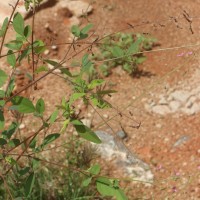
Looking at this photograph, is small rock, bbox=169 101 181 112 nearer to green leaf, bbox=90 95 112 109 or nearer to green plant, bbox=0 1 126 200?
green plant, bbox=0 1 126 200

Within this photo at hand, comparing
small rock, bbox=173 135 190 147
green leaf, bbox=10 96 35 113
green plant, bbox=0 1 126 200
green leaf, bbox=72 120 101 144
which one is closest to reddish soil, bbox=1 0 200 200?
small rock, bbox=173 135 190 147

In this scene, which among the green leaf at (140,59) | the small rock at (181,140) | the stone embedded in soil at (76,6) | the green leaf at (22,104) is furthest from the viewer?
the stone embedded in soil at (76,6)

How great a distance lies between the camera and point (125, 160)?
12.3 ft

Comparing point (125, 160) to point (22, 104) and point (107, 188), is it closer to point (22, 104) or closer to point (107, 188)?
point (107, 188)

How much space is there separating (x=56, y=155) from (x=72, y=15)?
228 centimetres

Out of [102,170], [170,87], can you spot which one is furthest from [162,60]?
[102,170]

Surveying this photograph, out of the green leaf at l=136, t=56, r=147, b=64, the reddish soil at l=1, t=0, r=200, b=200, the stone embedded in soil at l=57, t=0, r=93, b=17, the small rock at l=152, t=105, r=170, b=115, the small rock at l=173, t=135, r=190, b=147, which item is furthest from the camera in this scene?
the stone embedded in soil at l=57, t=0, r=93, b=17

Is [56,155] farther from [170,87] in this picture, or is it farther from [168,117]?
[170,87]

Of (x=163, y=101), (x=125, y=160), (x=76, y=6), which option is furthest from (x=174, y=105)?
(x=76, y=6)

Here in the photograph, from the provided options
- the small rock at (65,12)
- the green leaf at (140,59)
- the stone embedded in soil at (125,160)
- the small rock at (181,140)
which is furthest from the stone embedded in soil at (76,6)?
the small rock at (181,140)

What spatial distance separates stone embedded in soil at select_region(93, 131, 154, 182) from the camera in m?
A: 3.62

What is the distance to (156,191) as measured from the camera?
352cm

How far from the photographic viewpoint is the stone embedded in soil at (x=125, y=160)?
3619 millimetres

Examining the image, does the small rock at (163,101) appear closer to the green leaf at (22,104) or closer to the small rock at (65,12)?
the small rock at (65,12)
